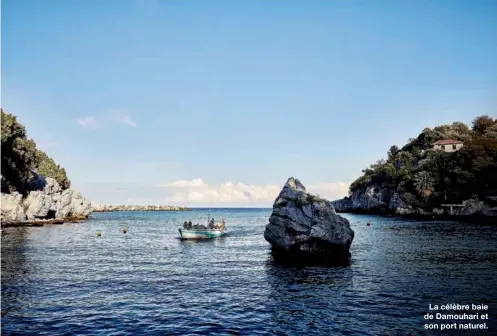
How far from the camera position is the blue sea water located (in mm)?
20109

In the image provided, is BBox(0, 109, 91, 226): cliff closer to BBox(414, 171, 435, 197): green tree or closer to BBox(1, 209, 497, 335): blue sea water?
BBox(1, 209, 497, 335): blue sea water

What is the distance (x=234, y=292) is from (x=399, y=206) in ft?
454

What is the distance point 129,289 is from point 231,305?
30.8 ft

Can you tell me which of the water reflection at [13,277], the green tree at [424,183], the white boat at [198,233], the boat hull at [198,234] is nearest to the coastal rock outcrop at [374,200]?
the green tree at [424,183]

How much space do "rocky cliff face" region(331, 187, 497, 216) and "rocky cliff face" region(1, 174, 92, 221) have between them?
12937 centimetres

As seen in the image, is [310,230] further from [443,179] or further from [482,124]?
[482,124]

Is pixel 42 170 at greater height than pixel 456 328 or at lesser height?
greater

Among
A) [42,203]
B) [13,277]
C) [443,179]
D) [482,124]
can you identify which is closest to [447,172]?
[443,179]

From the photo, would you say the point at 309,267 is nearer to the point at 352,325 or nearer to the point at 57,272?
the point at 352,325

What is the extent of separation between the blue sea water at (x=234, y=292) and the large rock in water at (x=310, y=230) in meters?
2.81

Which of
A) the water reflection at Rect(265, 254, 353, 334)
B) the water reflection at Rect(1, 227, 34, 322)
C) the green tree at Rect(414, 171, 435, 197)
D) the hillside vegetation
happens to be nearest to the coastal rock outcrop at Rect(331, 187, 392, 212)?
the hillside vegetation

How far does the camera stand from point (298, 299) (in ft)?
84.5

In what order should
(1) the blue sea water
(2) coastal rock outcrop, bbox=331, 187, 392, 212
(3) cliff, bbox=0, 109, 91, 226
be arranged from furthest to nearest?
(2) coastal rock outcrop, bbox=331, 187, 392, 212
(3) cliff, bbox=0, 109, 91, 226
(1) the blue sea water

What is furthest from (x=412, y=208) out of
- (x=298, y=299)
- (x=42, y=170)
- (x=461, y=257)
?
(x=42, y=170)
